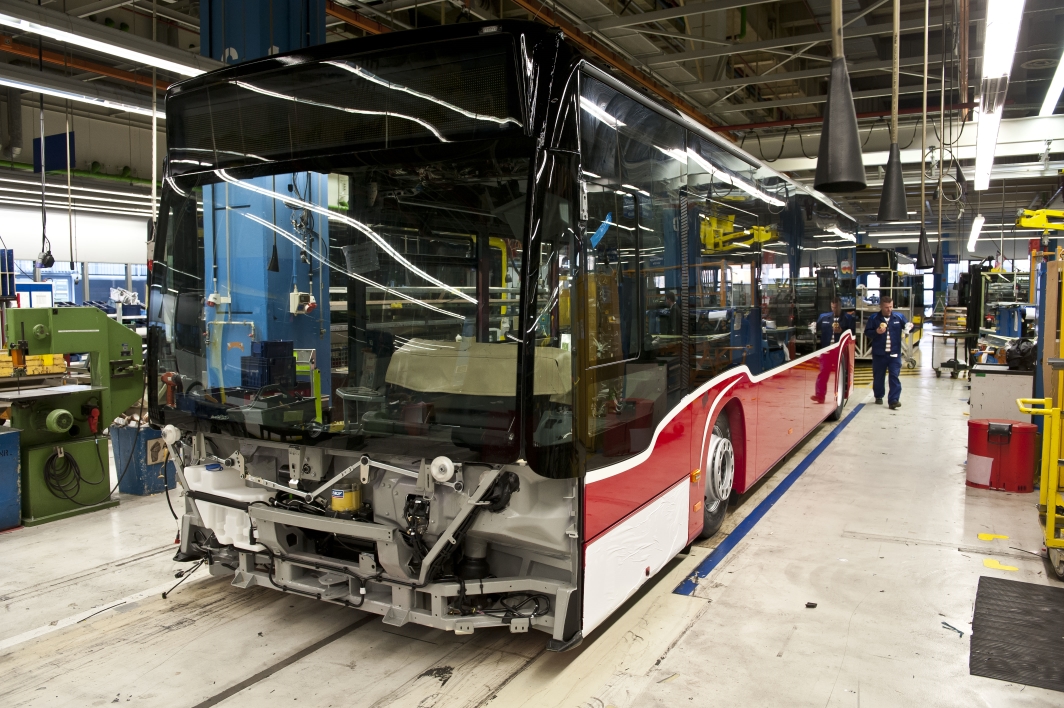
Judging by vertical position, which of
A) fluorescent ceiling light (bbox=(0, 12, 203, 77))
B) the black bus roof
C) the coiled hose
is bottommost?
the coiled hose

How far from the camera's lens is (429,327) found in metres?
3.42

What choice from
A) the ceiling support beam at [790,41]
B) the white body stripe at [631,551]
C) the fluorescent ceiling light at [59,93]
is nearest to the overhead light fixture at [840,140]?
the white body stripe at [631,551]

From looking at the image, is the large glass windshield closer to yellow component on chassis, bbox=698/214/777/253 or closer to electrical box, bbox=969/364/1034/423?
yellow component on chassis, bbox=698/214/777/253

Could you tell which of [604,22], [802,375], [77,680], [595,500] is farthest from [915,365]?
[77,680]

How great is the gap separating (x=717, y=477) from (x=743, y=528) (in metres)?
0.70

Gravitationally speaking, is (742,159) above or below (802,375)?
above

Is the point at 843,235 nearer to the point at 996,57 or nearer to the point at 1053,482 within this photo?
the point at 996,57

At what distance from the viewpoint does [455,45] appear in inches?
125

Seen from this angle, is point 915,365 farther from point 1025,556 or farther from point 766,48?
point 1025,556

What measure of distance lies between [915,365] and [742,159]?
14.1m

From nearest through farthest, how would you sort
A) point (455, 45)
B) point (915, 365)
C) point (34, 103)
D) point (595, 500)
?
point (455, 45) → point (595, 500) → point (34, 103) → point (915, 365)

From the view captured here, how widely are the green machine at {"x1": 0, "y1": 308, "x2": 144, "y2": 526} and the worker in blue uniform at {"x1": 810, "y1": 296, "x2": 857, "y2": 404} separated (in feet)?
23.0

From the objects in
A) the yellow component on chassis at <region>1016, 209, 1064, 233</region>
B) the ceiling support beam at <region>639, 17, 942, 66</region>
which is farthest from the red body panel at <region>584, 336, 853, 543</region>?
the ceiling support beam at <region>639, 17, 942, 66</region>

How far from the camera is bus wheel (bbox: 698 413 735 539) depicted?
17.6ft
